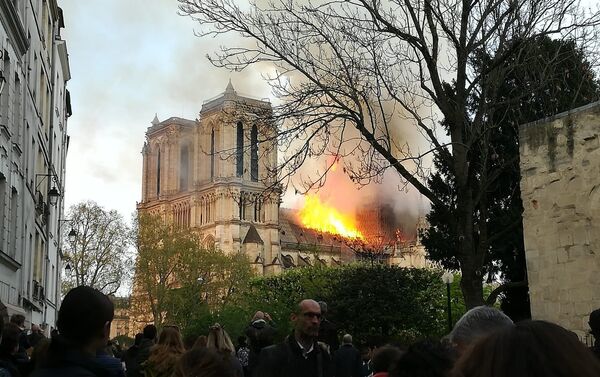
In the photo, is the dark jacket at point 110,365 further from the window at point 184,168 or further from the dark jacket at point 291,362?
the window at point 184,168

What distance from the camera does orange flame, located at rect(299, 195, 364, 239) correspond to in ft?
370

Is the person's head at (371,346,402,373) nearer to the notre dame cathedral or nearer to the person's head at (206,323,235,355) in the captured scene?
the person's head at (206,323,235,355)

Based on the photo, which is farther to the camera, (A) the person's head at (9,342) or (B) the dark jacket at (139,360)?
(B) the dark jacket at (139,360)

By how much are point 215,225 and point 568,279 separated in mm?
87678

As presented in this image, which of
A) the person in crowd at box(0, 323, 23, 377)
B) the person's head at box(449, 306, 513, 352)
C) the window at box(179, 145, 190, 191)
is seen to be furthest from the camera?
the window at box(179, 145, 190, 191)

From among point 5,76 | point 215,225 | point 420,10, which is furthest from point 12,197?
point 215,225

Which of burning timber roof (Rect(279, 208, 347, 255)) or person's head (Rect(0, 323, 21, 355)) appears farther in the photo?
burning timber roof (Rect(279, 208, 347, 255))

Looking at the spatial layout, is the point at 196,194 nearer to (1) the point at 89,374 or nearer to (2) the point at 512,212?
(2) the point at 512,212

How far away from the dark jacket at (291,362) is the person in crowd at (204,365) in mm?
1900

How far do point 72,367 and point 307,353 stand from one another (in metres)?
2.69

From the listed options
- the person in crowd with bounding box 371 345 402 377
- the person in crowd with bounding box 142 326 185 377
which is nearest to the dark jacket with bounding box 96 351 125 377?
the person in crowd with bounding box 371 345 402 377

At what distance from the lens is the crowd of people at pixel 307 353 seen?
1.76 m

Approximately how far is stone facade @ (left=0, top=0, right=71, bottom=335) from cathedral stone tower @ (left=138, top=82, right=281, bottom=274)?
60.8 meters

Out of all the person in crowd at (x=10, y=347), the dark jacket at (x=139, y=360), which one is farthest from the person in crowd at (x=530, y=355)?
the dark jacket at (x=139, y=360)
